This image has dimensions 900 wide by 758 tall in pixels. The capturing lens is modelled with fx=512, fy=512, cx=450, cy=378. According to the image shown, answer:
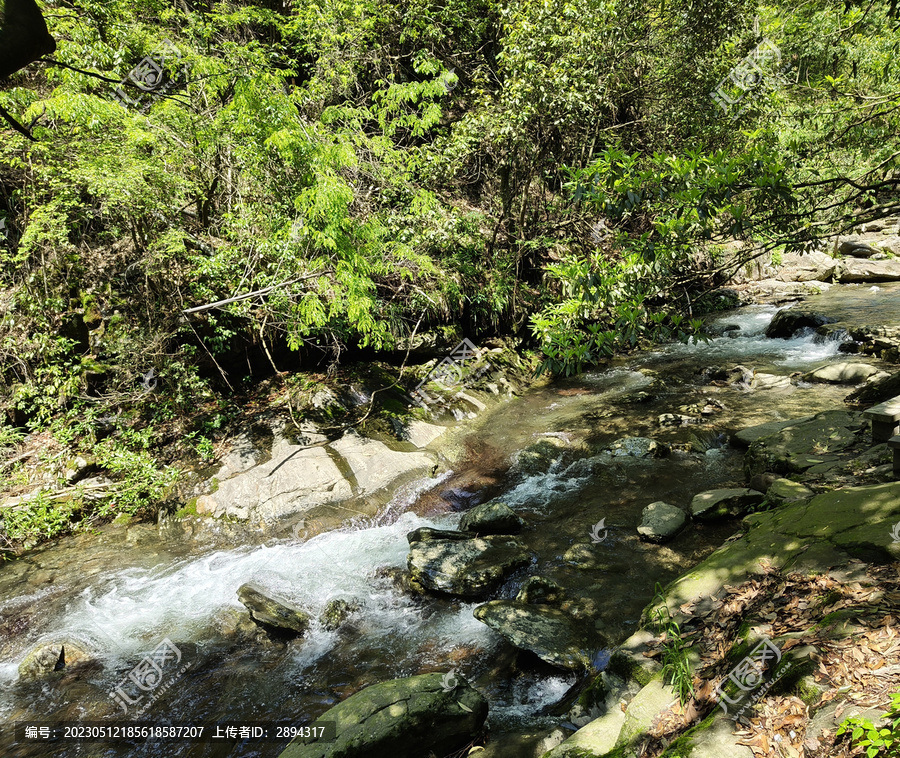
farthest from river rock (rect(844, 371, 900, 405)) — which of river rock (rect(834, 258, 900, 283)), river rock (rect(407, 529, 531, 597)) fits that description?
river rock (rect(834, 258, 900, 283))

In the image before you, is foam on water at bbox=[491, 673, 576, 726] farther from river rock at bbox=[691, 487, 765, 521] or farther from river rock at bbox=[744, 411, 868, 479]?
river rock at bbox=[744, 411, 868, 479]

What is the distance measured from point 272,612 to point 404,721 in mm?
2529

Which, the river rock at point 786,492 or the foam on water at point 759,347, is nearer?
the river rock at point 786,492

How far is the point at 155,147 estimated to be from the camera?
8.83 meters

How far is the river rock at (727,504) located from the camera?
5.81 meters

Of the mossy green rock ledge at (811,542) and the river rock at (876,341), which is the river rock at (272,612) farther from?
the river rock at (876,341)

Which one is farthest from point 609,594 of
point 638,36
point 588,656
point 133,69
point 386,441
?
point 638,36

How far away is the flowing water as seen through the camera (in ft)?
15.5

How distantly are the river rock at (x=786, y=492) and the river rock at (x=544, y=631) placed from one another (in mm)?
2443

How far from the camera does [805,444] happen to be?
645cm
